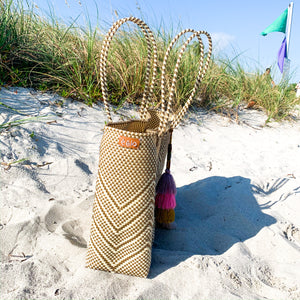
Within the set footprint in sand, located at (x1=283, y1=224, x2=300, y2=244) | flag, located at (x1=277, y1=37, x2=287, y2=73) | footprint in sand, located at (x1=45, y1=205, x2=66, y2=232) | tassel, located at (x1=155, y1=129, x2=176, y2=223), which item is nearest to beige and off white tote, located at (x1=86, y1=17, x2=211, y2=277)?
tassel, located at (x1=155, y1=129, x2=176, y2=223)

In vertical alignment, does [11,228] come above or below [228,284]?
below

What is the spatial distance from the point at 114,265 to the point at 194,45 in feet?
16.3

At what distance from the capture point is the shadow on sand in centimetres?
210

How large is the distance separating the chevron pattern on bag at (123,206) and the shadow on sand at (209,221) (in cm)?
→ 19

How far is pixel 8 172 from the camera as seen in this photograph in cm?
267

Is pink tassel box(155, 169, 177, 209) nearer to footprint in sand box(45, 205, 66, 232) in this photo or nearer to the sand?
the sand

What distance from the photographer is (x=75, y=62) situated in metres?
4.24

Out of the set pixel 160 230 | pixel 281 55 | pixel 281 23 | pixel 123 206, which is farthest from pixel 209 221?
pixel 281 23

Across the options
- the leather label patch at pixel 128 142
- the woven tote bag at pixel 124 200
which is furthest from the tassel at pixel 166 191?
the leather label patch at pixel 128 142

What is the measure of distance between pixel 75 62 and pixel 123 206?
3031 millimetres

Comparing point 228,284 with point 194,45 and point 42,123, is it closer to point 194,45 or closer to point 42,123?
point 42,123

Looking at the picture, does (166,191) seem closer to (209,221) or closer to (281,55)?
(209,221)

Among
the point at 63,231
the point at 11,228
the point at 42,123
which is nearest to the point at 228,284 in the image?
the point at 63,231

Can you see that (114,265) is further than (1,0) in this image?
No
